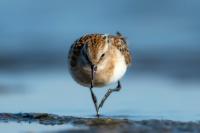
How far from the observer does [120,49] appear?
32.9 feet

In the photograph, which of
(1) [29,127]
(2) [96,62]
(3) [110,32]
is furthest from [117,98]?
(3) [110,32]

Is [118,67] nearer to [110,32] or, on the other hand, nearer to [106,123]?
[106,123]

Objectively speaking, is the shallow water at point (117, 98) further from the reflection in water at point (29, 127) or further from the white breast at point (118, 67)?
the reflection in water at point (29, 127)

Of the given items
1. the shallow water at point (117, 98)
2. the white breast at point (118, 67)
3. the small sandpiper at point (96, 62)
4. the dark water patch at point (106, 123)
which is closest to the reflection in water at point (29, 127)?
the dark water patch at point (106, 123)

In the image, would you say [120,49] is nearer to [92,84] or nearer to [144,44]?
[92,84]

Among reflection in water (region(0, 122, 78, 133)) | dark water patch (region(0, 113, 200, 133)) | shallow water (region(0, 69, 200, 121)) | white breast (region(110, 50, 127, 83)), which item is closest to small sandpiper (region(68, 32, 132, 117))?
white breast (region(110, 50, 127, 83))

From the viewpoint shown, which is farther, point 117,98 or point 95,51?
point 117,98

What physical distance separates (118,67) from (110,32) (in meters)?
6.14

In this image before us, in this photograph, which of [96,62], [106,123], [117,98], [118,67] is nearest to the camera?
[106,123]

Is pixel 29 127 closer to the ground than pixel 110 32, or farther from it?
closer to the ground

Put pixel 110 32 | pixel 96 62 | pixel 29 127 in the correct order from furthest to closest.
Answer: pixel 110 32 → pixel 96 62 → pixel 29 127

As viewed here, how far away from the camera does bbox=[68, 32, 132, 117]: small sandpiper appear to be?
914 centimetres

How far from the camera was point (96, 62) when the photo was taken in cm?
907

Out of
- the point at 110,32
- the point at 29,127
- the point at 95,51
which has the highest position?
the point at 110,32
